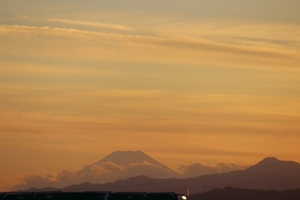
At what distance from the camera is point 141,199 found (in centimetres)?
10350

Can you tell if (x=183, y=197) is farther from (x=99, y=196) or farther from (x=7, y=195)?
(x=7, y=195)

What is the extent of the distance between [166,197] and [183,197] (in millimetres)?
2053

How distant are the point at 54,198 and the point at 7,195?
16.5ft

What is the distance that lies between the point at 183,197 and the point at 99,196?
937cm

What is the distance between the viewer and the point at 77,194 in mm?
100688

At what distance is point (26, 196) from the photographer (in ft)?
333

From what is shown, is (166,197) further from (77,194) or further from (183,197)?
(77,194)

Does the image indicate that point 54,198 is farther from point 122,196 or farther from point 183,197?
point 183,197

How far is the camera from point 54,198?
10131 cm

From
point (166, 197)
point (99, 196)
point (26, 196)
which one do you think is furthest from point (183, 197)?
point (26, 196)

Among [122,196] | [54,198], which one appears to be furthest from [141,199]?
[54,198]

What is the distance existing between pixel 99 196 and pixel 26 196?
310 inches

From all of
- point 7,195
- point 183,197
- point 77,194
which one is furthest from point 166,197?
point 7,195

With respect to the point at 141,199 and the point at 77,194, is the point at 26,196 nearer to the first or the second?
the point at 77,194
